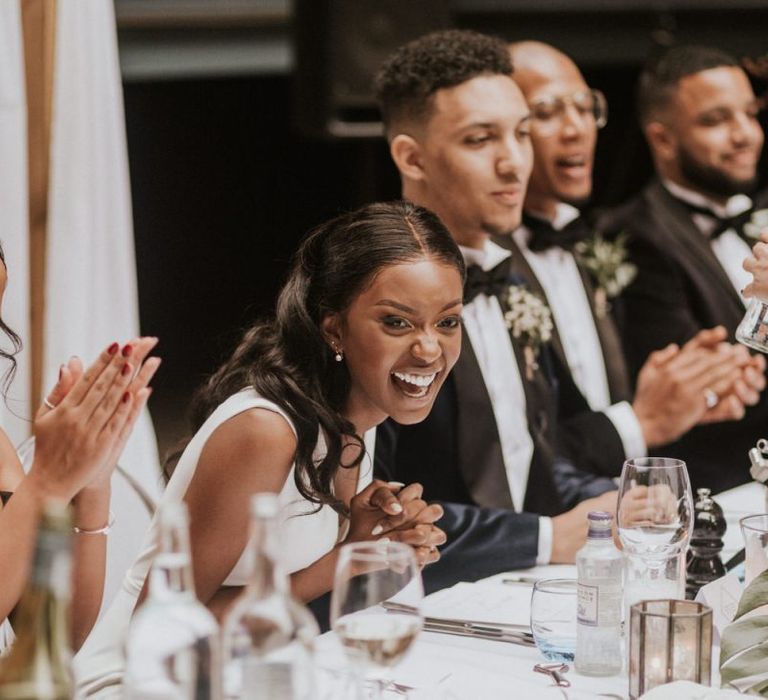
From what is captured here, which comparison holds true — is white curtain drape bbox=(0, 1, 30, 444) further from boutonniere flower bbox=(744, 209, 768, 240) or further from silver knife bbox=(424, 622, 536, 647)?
boutonniere flower bbox=(744, 209, 768, 240)

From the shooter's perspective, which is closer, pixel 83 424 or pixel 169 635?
pixel 169 635

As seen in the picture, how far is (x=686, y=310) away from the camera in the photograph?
3691 mm

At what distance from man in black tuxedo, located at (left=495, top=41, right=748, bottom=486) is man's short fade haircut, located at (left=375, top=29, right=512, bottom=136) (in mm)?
568

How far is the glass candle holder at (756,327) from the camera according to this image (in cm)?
196

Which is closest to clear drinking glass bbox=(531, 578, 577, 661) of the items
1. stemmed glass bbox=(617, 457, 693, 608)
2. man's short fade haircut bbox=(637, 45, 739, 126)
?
stemmed glass bbox=(617, 457, 693, 608)

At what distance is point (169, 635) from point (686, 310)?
2.85 metres

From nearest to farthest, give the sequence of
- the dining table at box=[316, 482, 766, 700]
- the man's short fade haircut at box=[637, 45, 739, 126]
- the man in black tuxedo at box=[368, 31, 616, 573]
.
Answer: the dining table at box=[316, 482, 766, 700] < the man in black tuxedo at box=[368, 31, 616, 573] < the man's short fade haircut at box=[637, 45, 739, 126]

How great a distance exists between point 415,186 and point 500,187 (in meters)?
0.19

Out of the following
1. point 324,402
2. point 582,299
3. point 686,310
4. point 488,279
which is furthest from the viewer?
point 686,310

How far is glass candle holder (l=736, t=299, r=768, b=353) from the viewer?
77.2 inches

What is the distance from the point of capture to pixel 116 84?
276cm

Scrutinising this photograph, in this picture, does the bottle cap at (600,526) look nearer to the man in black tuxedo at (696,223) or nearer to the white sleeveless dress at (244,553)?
the white sleeveless dress at (244,553)

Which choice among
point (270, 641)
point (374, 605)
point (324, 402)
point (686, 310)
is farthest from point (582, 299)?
point (270, 641)

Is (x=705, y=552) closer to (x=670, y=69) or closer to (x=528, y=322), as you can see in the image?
(x=528, y=322)
